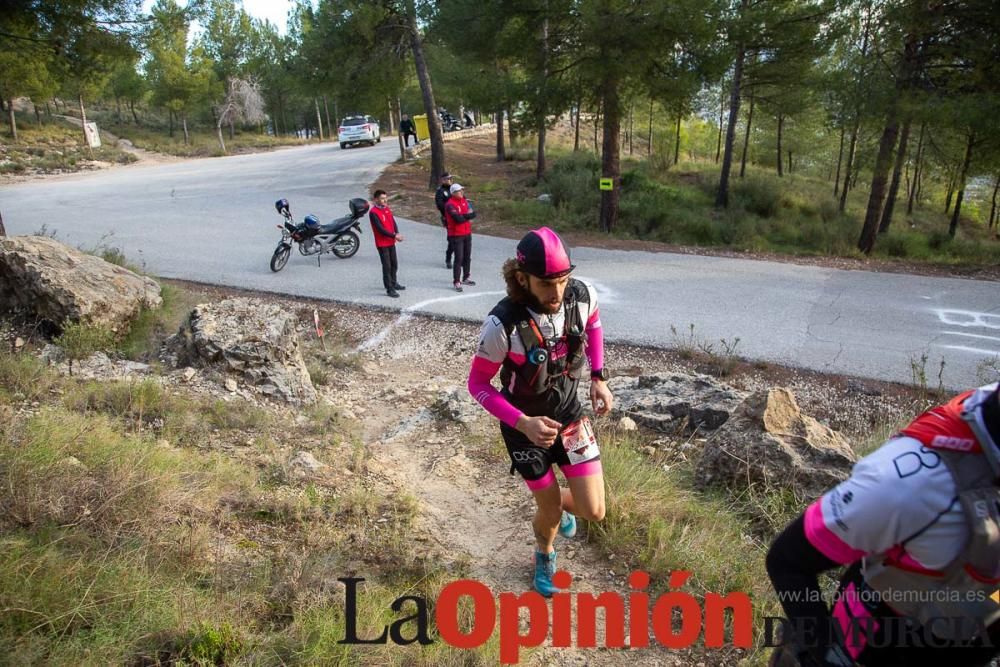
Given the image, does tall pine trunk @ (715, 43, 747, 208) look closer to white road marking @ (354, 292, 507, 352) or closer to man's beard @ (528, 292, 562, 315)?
white road marking @ (354, 292, 507, 352)

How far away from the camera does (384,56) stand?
1817cm

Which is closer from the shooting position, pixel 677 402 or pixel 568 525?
pixel 568 525

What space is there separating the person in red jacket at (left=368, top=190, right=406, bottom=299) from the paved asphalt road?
0.26 meters

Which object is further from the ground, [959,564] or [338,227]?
[959,564]

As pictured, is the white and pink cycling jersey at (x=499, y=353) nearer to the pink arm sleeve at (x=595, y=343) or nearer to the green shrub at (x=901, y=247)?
the pink arm sleeve at (x=595, y=343)

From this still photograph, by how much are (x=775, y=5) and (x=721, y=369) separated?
13.2 m

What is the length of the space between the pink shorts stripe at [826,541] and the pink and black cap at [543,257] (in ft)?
4.87

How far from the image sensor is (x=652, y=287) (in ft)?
34.2

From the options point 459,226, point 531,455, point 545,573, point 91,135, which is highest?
point 91,135

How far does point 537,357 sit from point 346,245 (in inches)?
395

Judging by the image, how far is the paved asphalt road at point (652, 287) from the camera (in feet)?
25.9

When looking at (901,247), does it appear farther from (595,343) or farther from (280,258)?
(595,343)

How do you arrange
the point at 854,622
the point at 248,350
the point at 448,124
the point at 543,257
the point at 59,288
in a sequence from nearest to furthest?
the point at 854,622, the point at 543,257, the point at 248,350, the point at 59,288, the point at 448,124

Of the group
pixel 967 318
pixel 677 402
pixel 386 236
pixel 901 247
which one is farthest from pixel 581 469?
pixel 901 247
